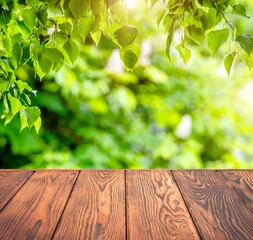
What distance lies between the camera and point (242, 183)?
1617 mm

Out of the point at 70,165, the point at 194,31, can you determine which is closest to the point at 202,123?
the point at 70,165

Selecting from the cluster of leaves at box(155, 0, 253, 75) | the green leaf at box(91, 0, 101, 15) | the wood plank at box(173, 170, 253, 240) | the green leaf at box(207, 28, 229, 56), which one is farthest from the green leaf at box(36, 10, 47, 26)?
the wood plank at box(173, 170, 253, 240)

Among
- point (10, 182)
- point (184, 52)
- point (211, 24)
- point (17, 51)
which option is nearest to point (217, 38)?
point (211, 24)

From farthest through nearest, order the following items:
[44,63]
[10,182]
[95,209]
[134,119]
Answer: [134,119]
[10,182]
[95,209]
[44,63]

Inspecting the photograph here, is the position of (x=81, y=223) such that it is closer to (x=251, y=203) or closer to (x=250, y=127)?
(x=251, y=203)

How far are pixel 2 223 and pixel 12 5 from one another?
0.58 m

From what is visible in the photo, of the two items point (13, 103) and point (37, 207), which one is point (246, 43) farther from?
point (37, 207)

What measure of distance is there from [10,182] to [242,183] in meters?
0.81

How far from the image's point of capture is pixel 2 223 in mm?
1225

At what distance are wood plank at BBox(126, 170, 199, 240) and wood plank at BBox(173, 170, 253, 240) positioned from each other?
0.10ft

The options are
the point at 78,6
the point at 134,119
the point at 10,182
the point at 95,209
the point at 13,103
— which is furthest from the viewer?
the point at 134,119

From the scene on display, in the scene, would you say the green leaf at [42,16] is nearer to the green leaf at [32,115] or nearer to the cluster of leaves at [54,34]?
the cluster of leaves at [54,34]

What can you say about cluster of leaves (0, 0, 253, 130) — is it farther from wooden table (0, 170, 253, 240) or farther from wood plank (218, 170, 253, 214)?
wood plank (218, 170, 253, 214)

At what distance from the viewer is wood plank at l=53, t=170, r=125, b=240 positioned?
45.8 inches
